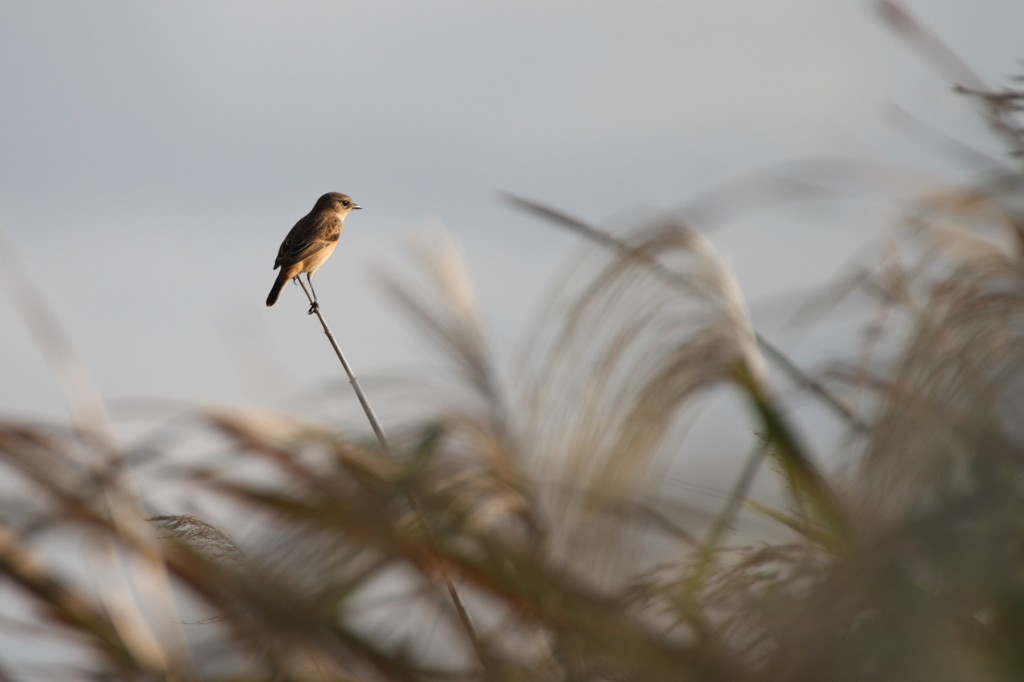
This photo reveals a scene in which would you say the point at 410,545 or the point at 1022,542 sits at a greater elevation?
the point at 1022,542

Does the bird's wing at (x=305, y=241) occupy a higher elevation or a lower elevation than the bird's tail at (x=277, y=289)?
higher

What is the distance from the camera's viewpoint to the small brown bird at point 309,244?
7480 mm

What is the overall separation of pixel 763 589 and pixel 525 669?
0.37 m

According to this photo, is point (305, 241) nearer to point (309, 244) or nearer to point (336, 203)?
point (309, 244)

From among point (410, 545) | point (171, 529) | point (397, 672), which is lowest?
point (171, 529)

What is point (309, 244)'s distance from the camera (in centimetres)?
749

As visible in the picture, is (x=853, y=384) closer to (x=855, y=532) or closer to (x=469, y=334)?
(x=855, y=532)

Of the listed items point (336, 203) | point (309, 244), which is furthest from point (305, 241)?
point (336, 203)

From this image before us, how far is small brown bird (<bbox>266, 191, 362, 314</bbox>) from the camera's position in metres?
7.48

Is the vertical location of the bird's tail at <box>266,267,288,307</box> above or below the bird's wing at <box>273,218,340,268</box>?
below

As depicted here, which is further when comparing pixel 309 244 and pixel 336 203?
pixel 336 203

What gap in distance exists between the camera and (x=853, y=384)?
5.65ft

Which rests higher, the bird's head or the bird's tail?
the bird's head

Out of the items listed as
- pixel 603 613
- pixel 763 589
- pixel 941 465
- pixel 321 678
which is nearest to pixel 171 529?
pixel 321 678
